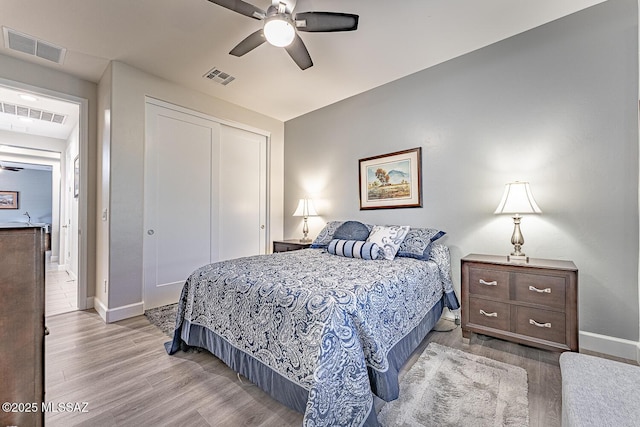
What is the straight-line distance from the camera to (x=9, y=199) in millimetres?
6730

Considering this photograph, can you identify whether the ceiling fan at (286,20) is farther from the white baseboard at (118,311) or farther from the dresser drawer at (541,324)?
the white baseboard at (118,311)

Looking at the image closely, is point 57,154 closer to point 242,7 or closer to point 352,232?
point 242,7

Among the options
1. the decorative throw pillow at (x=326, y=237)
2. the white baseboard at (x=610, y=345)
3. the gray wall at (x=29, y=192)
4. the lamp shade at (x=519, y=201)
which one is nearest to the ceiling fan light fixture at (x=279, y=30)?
the decorative throw pillow at (x=326, y=237)

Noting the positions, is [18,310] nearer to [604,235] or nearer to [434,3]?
[434,3]

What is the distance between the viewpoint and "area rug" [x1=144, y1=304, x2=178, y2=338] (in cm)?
267

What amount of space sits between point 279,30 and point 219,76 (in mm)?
1616

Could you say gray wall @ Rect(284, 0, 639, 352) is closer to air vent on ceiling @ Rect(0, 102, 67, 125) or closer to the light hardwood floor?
the light hardwood floor

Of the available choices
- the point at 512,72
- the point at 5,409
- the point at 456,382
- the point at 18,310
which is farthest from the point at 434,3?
the point at 5,409

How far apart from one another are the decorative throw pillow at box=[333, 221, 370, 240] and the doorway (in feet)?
10.2

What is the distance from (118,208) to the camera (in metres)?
2.88

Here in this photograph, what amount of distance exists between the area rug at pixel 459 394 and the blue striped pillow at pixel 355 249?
0.94 metres

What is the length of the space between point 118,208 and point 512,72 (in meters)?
4.25

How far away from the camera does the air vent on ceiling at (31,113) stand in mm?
3725

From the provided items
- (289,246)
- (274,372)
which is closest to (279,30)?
(274,372)
